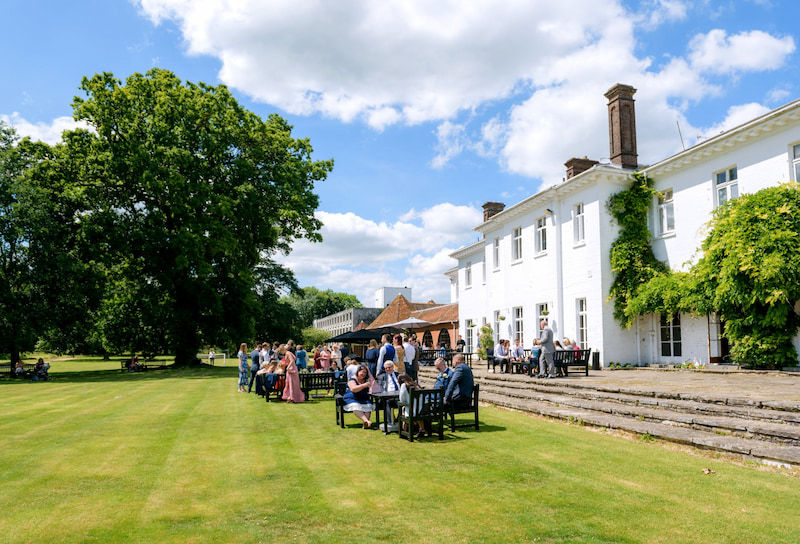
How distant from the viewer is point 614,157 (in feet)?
69.2

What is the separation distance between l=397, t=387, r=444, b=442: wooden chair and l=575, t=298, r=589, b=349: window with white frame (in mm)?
13819

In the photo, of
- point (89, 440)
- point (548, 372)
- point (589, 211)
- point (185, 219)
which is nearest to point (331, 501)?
point (89, 440)

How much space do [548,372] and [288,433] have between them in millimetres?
8845

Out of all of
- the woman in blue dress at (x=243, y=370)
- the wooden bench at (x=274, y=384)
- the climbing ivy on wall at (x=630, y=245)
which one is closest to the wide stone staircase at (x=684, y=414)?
the wooden bench at (x=274, y=384)

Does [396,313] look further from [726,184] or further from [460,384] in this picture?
[460,384]

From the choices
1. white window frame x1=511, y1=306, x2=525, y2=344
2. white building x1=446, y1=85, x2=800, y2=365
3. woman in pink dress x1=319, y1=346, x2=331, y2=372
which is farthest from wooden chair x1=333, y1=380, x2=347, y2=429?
white window frame x1=511, y1=306, x2=525, y2=344

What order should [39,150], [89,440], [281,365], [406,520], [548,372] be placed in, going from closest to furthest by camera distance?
[406,520] → [89,440] → [281,365] → [548,372] → [39,150]

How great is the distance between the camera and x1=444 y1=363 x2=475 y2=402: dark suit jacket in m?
9.24

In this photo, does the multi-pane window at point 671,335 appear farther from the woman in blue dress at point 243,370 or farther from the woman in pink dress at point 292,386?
the woman in blue dress at point 243,370

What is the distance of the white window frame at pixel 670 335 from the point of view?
729 inches

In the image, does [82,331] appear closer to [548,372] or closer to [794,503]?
[548,372]

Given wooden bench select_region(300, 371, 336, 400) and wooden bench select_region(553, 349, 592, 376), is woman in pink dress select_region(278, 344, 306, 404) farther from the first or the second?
wooden bench select_region(553, 349, 592, 376)

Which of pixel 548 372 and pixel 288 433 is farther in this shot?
pixel 548 372

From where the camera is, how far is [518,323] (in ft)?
84.0
